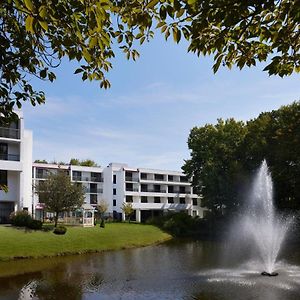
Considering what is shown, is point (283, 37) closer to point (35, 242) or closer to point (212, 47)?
point (212, 47)

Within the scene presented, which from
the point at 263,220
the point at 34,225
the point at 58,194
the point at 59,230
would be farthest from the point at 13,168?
the point at 263,220

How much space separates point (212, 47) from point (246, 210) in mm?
50570

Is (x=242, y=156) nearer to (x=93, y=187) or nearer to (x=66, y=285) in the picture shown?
(x=93, y=187)

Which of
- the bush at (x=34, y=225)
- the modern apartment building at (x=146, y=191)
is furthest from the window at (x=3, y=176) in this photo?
the modern apartment building at (x=146, y=191)

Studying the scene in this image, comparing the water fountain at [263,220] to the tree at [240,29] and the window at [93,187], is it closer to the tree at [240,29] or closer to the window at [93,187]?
the tree at [240,29]

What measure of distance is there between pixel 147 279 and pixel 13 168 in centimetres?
2752

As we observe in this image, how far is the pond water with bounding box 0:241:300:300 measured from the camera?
58.0 feet

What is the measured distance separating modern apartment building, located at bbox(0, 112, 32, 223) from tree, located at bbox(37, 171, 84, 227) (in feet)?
12.0

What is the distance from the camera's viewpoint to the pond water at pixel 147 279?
1767 cm

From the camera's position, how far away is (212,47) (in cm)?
559

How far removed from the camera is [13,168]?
4431cm

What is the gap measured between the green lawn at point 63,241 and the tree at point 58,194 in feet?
9.96

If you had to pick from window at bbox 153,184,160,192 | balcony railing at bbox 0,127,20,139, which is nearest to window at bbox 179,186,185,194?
window at bbox 153,184,160,192

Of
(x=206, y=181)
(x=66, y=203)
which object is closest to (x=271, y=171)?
(x=206, y=181)
